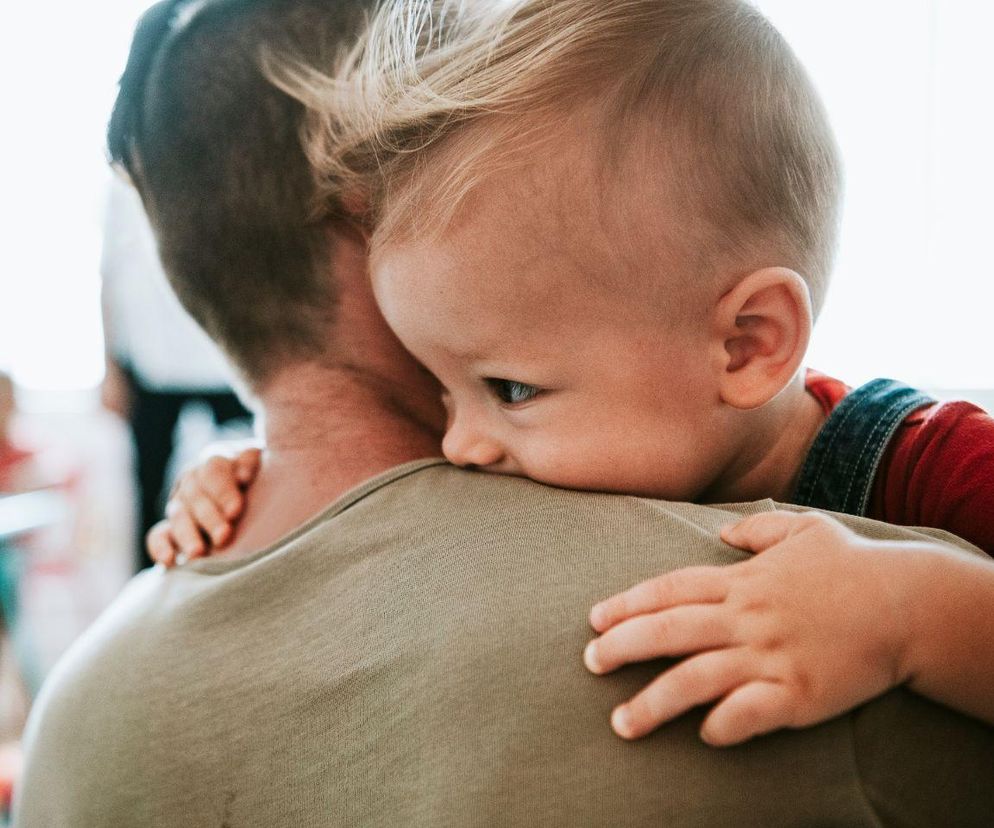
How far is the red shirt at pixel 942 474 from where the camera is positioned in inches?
35.4

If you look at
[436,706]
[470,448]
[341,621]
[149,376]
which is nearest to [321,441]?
[470,448]

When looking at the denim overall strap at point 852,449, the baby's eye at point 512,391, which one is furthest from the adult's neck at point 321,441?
the denim overall strap at point 852,449

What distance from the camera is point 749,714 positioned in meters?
0.57

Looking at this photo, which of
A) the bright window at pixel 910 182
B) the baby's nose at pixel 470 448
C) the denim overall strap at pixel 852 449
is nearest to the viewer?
the baby's nose at pixel 470 448

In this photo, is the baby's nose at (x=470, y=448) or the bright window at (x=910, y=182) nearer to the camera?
the baby's nose at (x=470, y=448)

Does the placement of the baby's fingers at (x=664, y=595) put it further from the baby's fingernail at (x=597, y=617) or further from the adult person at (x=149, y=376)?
the adult person at (x=149, y=376)

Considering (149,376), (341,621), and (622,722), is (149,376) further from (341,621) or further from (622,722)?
(622,722)

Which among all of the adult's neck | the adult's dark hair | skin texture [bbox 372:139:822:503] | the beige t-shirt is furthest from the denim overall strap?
the adult's dark hair

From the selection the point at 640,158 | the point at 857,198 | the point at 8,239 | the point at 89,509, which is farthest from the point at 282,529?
the point at 8,239

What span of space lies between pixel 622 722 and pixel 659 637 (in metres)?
0.06

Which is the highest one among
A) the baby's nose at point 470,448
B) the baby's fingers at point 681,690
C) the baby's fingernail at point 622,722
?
the baby's nose at point 470,448

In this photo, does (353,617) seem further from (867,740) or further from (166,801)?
(867,740)

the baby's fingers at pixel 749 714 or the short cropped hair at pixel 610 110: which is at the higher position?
the short cropped hair at pixel 610 110

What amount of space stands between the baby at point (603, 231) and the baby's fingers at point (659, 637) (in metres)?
0.24
